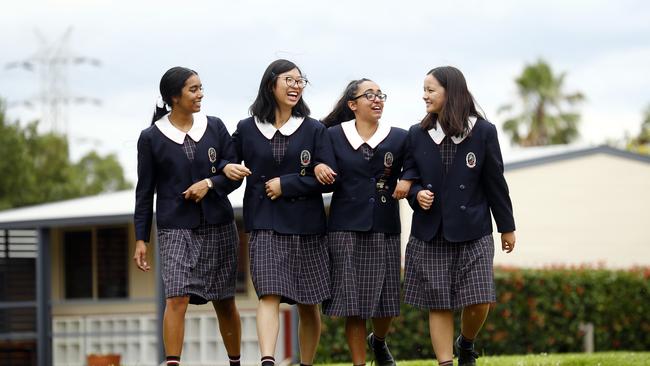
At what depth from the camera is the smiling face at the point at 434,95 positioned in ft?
26.4

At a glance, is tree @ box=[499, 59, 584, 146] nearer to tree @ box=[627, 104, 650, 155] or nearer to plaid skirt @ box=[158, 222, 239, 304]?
tree @ box=[627, 104, 650, 155]

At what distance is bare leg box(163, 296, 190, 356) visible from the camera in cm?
795

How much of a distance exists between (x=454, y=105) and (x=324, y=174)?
925 mm

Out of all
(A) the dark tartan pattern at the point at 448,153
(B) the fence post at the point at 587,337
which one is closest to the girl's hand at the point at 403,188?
(A) the dark tartan pattern at the point at 448,153

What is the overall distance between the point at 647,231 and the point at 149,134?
50.0 ft

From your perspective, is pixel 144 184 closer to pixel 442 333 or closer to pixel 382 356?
pixel 382 356

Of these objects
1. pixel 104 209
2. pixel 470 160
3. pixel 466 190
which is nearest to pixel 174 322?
pixel 466 190

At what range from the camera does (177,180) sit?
26.7 feet

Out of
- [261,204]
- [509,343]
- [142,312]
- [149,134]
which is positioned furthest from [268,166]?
[142,312]

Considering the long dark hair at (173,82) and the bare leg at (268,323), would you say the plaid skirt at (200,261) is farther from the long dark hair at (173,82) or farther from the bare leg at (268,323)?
the long dark hair at (173,82)

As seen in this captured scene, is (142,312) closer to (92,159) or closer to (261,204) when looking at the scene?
(261,204)

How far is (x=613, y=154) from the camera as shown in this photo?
71.4ft

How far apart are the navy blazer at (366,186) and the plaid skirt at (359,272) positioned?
8 cm

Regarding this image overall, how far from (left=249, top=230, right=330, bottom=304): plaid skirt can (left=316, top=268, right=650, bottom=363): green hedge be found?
31.9 feet
